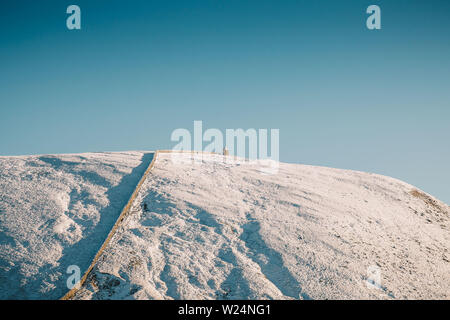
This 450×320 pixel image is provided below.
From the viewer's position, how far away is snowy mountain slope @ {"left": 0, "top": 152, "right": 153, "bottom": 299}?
23.1ft

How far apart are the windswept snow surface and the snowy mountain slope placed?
2.12ft

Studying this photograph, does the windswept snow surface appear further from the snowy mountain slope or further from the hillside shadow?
the snowy mountain slope

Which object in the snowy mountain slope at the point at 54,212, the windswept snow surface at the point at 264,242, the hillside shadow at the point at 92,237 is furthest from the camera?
the windswept snow surface at the point at 264,242

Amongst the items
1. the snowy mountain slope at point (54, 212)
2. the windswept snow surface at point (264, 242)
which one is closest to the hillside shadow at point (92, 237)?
the snowy mountain slope at point (54, 212)

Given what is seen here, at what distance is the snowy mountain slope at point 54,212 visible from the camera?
23.1 ft

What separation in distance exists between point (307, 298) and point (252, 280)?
122cm

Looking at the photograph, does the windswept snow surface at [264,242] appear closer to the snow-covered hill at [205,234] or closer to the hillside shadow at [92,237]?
the snow-covered hill at [205,234]

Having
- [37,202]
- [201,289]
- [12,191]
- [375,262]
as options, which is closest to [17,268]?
[37,202]

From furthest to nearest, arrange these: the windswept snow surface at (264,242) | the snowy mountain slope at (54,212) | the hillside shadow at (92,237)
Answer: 1. the windswept snow surface at (264,242)
2. the snowy mountain slope at (54,212)
3. the hillside shadow at (92,237)

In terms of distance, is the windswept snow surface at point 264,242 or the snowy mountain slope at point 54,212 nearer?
the snowy mountain slope at point 54,212

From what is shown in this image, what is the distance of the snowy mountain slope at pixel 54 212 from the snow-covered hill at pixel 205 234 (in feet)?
0.09

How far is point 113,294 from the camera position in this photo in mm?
6641

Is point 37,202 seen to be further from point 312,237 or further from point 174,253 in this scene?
point 312,237
